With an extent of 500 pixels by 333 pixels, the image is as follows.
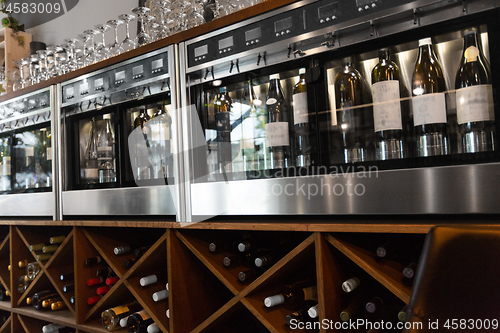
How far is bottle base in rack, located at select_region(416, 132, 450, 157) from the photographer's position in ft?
3.37

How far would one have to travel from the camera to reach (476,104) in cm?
98

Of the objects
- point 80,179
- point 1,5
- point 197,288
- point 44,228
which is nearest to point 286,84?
point 197,288

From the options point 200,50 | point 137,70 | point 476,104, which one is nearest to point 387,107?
point 476,104

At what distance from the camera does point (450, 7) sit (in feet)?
3.31

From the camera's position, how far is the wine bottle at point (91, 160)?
6.13 feet

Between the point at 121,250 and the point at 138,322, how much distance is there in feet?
1.10

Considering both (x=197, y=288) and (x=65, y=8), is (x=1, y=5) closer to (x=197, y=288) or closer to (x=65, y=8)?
(x=65, y=8)

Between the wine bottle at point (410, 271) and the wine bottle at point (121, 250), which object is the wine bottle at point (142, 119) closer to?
the wine bottle at point (121, 250)

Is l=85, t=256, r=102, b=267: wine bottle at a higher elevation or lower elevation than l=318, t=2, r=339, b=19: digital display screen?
lower

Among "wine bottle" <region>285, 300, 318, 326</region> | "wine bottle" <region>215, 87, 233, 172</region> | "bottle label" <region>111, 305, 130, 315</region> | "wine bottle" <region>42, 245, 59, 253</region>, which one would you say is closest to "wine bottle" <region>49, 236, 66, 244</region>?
"wine bottle" <region>42, 245, 59, 253</region>

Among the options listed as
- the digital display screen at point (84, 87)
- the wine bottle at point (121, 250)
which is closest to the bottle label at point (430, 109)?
the wine bottle at point (121, 250)

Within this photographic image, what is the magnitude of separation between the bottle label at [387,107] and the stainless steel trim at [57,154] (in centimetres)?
150

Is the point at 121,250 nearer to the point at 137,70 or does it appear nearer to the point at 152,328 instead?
the point at 152,328

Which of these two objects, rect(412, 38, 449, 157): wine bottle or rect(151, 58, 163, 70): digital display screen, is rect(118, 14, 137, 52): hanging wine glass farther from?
rect(412, 38, 449, 157): wine bottle
